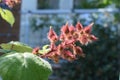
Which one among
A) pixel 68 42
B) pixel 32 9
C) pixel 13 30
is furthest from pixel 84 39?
pixel 32 9

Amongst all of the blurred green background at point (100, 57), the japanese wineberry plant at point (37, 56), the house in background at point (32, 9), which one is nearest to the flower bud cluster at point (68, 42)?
the japanese wineberry plant at point (37, 56)

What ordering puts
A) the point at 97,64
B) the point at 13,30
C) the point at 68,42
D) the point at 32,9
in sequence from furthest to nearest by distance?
the point at 32,9, the point at 97,64, the point at 13,30, the point at 68,42

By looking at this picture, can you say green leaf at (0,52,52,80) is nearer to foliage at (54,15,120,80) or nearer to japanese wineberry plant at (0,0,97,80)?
japanese wineberry plant at (0,0,97,80)

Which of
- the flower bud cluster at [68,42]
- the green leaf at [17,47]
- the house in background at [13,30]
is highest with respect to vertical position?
the flower bud cluster at [68,42]

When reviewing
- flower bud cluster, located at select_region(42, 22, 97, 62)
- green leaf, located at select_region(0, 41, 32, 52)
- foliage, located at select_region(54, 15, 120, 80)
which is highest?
flower bud cluster, located at select_region(42, 22, 97, 62)

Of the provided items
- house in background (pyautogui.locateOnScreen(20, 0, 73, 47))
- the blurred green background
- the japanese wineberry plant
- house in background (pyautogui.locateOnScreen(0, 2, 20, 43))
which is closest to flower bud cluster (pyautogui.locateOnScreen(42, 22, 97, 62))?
the japanese wineberry plant

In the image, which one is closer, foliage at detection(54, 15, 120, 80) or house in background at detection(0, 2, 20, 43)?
house in background at detection(0, 2, 20, 43)

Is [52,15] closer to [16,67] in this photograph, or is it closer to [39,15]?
[39,15]

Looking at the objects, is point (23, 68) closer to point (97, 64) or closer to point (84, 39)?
point (84, 39)

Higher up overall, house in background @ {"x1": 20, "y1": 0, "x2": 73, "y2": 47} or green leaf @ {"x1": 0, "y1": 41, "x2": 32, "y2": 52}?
green leaf @ {"x1": 0, "y1": 41, "x2": 32, "y2": 52}

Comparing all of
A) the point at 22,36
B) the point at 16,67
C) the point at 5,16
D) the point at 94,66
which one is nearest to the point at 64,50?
the point at 16,67

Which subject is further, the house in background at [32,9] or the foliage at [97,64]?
the house in background at [32,9]

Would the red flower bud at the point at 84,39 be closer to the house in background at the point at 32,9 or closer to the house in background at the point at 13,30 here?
the house in background at the point at 13,30

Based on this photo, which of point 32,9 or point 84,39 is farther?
point 32,9
